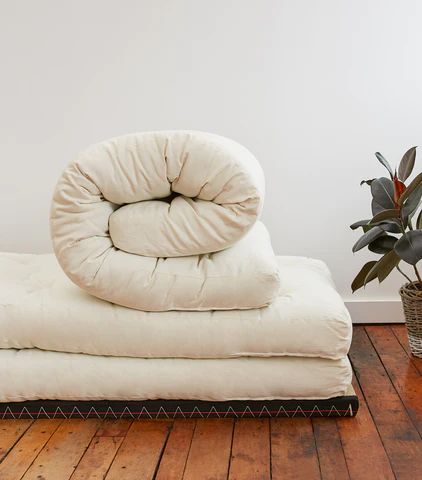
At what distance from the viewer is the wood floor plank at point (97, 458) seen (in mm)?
1717

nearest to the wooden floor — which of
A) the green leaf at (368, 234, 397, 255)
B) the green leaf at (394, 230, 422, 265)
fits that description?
the green leaf at (394, 230, 422, 265)

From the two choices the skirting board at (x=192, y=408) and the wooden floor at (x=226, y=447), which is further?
the skirting board at (x=192, y=408)

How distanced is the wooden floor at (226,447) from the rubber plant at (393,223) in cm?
43

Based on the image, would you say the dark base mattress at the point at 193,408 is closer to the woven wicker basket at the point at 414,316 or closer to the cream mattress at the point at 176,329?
the cream mattress at the point at 176,329

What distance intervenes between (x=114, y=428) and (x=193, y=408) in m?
0.22

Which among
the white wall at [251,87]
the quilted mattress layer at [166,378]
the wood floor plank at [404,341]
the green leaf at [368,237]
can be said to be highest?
the white wall at [251,87]

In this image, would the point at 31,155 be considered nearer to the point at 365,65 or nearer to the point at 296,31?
the point at 296,31

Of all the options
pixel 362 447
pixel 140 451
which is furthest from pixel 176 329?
pixel 362 447

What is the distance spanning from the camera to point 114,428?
1979 mm

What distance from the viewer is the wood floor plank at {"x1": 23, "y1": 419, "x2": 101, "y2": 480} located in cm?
173

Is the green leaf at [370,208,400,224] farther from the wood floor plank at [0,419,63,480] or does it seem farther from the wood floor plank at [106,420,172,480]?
the wood floor plank at [0,419,63,480]

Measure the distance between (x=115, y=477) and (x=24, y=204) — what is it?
1582mm

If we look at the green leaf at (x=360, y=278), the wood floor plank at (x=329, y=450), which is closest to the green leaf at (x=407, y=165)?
the green leaf at (x=360, y=278)

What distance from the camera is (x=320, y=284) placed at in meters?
2.23
